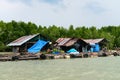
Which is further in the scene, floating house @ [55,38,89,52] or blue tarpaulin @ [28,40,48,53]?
floating house @ [55,38,89,52]

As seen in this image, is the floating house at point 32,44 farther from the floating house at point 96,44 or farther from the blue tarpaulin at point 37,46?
the floating house at point 96,44

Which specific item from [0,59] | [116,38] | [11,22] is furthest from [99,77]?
[116,38]

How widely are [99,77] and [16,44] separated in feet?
101

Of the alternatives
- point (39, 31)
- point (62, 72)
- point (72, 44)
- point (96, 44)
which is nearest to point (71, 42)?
point (72, 44)

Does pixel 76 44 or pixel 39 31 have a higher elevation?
pixel 39 31

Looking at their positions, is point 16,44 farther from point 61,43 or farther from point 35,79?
point 35,79

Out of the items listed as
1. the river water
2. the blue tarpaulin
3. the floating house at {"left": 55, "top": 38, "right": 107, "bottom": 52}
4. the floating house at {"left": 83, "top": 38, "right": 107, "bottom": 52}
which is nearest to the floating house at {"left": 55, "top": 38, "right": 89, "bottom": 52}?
the floating house at {"left": 55, "top": 38, "right": 107, "bottom": 52}

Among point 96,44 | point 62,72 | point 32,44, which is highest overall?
point 96,44

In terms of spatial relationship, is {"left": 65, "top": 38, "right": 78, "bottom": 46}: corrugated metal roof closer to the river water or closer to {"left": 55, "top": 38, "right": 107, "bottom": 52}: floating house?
{"left": 55, "top": 38, "right": 107, "bottom": 52}: floating house

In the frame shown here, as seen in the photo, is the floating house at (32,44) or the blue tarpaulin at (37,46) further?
the floating house at (32,44)

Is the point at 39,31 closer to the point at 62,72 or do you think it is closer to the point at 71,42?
the point at 71,42

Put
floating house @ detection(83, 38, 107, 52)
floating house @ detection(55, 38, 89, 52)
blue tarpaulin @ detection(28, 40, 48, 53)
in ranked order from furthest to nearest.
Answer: floating house @ detection(83, 38, 107, 52)
floating house @ detection(55, 38, 89, 52)
blue tarpaulin @ detection(28, 40, 48, 53)

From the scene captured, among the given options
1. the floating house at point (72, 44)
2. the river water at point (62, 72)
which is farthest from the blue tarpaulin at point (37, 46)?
the river water at point (62, 72)

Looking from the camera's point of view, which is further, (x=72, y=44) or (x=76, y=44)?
(x=76, y=44)
